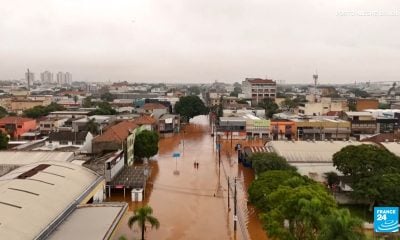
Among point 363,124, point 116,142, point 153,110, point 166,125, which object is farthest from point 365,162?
point 153,110

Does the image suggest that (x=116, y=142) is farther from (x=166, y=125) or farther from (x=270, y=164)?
(x=166, y=125)

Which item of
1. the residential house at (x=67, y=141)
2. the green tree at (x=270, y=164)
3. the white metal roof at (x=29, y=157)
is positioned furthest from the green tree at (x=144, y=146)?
the green tree at (x=270, y=164)

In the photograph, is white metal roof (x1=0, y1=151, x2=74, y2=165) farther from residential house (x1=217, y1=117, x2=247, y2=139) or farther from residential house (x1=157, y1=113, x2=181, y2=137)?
residential house (x1=217, y1=117, x2=247, y2=139)

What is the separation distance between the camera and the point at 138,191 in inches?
960

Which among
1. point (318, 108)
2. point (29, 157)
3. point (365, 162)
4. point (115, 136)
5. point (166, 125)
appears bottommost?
point (166, 125)

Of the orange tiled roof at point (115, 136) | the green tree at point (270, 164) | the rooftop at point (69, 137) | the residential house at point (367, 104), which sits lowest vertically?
the green tree at point (270, 164)

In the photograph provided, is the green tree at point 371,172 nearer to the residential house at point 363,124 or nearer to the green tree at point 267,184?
the green tree at point 267,184

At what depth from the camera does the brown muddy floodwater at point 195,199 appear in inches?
758

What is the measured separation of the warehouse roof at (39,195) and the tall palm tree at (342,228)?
918cm

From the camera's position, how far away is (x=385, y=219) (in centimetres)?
1532

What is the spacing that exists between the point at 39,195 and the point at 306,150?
2010 cm

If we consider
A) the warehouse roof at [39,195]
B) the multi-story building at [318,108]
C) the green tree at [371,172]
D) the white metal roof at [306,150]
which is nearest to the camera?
the warehouse roof at [39,195]

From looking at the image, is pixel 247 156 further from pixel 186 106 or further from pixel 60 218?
pixel 186 106

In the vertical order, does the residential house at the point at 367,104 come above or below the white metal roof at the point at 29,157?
above
